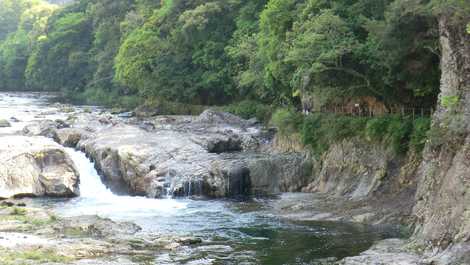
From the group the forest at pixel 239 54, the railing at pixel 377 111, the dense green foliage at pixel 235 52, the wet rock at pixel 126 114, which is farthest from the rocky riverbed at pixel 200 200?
the wet rock at pixel 126 114

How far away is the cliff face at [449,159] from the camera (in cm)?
2518

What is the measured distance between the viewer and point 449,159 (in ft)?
89.5

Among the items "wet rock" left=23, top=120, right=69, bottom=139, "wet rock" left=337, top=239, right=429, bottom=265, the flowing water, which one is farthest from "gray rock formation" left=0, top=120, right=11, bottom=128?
"wet rock" left=337, top=239, right=429, bottom=265

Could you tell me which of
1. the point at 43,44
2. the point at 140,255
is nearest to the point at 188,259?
the point at 140,255

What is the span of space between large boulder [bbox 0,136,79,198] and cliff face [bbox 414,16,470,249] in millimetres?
19508

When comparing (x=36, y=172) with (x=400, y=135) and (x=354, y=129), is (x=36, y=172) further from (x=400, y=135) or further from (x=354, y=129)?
(x=400, y=135)

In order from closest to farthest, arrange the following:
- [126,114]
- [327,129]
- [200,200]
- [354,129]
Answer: [200,200], [354,129], [327,129], [126,114]

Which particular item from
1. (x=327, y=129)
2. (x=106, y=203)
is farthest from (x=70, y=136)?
(x=327, y=129)

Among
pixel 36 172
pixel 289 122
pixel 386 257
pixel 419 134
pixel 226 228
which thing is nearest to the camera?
pixel 386 257

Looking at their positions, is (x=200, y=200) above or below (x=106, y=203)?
above

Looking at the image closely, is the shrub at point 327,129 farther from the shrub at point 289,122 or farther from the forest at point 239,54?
the shrub at point 289,122

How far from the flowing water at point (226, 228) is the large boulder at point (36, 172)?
1040mm

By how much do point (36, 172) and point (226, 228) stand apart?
1381cm

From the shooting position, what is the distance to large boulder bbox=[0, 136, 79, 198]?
3956 centimetres
